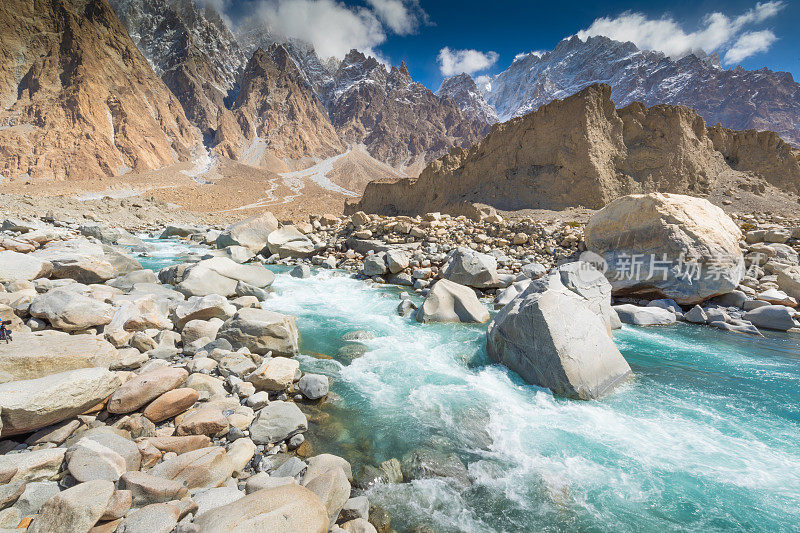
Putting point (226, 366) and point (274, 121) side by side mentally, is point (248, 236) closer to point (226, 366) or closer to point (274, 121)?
point (226, 366)

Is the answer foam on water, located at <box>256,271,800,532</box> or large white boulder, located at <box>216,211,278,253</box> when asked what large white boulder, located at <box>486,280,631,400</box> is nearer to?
foam on water, located at <box>256,271,800,532</box>

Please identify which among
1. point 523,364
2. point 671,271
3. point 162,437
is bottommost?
point 162,437

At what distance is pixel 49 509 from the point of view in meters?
2.57

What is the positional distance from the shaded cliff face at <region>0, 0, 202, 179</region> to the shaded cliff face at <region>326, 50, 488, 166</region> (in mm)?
82023

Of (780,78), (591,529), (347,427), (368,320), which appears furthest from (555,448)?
(780,78)

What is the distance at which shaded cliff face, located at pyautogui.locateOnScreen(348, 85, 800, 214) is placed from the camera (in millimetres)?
23562

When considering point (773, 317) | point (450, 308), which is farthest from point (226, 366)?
point (773, 317)

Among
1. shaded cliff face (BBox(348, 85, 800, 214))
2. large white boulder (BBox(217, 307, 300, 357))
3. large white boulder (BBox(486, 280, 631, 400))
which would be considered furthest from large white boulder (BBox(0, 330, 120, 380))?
shaded cliff face (BBox(348, 85, 800, 214))

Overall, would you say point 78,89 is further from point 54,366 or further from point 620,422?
point 620,422

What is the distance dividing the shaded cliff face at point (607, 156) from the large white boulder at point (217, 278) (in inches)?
739

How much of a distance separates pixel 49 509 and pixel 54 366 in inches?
83.6

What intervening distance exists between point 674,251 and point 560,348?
771 cm

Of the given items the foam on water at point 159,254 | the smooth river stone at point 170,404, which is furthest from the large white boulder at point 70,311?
the foam on water at point 159,254

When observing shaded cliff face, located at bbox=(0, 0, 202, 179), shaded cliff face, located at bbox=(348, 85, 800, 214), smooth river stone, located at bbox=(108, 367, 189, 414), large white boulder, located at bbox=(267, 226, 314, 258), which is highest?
shaded cliff face, located at bbox=(0, 0, 202, 179)
